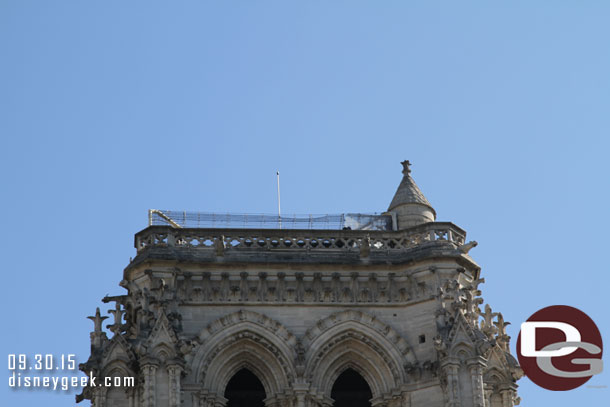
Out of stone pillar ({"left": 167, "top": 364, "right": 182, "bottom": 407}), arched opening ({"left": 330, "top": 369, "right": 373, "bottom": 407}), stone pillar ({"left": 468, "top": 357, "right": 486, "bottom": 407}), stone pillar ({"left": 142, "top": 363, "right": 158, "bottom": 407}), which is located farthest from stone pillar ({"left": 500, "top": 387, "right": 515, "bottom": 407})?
stone pillar ({"left": 142, "top": 363, "right": 158, "bottom": 407})

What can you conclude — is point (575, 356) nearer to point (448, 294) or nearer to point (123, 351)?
point (448, 294)

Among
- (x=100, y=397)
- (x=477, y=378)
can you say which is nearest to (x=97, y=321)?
(x=100, y=397)

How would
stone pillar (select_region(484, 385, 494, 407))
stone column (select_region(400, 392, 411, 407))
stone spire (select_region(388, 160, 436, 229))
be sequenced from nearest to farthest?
1. stone column (select_region(400, 392, 411, 407))
2. stone pillar (select_region(484, 385, 494, 407))
3. stone spire (select_region(388, 160, 436, 229))

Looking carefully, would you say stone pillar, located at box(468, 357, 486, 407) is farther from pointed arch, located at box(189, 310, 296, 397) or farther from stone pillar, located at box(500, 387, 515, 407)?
pointed arch, located at box(189, 310, 296, 397)

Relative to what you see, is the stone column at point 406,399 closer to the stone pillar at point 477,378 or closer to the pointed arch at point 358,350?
the pointed arch at point 358,350

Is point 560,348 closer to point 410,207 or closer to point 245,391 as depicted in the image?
point 410,207

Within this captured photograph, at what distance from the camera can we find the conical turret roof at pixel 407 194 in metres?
44.2

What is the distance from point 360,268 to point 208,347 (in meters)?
4.26

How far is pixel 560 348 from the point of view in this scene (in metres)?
40.5

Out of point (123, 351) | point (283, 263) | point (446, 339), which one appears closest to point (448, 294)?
point (446, 339)

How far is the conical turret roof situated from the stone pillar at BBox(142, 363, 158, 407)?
8.43 metres

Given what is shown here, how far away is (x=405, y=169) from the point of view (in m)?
45.3

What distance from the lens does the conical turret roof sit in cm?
4425

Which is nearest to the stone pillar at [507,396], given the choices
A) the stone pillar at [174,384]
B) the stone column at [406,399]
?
the stone column at [406,399]
